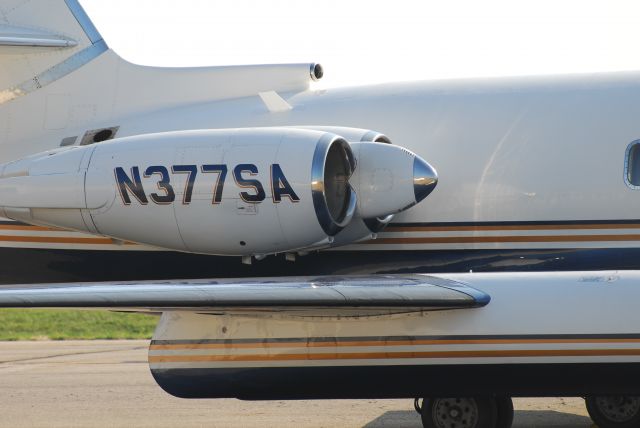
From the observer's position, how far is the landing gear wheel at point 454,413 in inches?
388

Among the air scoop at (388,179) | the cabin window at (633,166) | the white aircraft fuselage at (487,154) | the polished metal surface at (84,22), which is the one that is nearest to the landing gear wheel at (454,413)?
the white aircraft fuselage at (487,154)

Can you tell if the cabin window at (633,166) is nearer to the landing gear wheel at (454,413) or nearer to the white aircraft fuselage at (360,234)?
the white aircraft fuselage at (360,234)

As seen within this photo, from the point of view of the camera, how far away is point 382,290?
898 centimetres

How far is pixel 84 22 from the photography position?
11438mm

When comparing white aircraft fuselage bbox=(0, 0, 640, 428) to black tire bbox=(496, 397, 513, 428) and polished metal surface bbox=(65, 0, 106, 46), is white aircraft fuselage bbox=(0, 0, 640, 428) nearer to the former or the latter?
black tire bbox=(496, 397, 513, 428)

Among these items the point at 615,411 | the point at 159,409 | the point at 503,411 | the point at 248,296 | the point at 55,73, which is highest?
the point at 55,73

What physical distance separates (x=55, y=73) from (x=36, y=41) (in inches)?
15.3

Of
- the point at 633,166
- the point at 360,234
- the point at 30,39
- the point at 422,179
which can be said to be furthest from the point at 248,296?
the point at 30,39

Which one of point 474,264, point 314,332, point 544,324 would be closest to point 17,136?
point 314,332

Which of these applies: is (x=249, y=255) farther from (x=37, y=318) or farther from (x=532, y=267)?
(x=37, y=318)

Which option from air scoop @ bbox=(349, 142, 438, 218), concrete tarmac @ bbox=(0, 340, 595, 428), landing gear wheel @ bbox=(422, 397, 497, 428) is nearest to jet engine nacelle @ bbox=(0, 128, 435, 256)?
air scoop @ bbox=(349, 142, 438, 218)

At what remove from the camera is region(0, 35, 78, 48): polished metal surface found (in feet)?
36.0

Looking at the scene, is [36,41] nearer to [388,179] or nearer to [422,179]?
[388,179]

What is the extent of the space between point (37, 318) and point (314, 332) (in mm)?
18260
